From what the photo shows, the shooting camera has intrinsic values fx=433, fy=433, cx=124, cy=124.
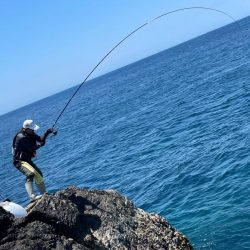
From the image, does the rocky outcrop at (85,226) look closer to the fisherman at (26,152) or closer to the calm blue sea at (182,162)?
the fisherman at (26,152)

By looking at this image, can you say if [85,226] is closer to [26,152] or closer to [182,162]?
[26,152]

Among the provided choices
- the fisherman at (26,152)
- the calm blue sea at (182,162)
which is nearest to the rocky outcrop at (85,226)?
the fisherman at (26,152)

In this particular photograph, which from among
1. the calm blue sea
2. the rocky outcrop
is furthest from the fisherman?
the calm blue sea

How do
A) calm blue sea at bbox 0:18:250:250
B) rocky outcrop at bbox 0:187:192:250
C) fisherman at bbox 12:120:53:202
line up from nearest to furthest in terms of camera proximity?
rocky outcrop at bbox 0:187:192:250 → fisherman at bbox 12:120:53:202 → calm blue sea at bbox 0:18:250:250

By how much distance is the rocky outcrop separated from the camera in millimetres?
8391

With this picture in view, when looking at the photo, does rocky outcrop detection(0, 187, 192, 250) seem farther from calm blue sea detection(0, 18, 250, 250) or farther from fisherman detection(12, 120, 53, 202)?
calm blue sea detection(0, 18, 250, 250)

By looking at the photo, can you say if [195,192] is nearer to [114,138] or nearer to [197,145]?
[197,145]

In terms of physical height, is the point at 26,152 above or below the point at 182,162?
above

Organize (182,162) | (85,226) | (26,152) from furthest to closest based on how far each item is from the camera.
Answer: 1. (182,162)
2. (26,152)
3. (85,226)

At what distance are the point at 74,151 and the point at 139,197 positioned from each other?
883 inches

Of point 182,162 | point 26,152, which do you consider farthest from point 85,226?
point 182,162

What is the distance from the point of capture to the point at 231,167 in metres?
18.9

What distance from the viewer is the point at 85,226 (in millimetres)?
9438

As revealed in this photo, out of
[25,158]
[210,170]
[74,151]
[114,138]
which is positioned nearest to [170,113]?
[114,138]
